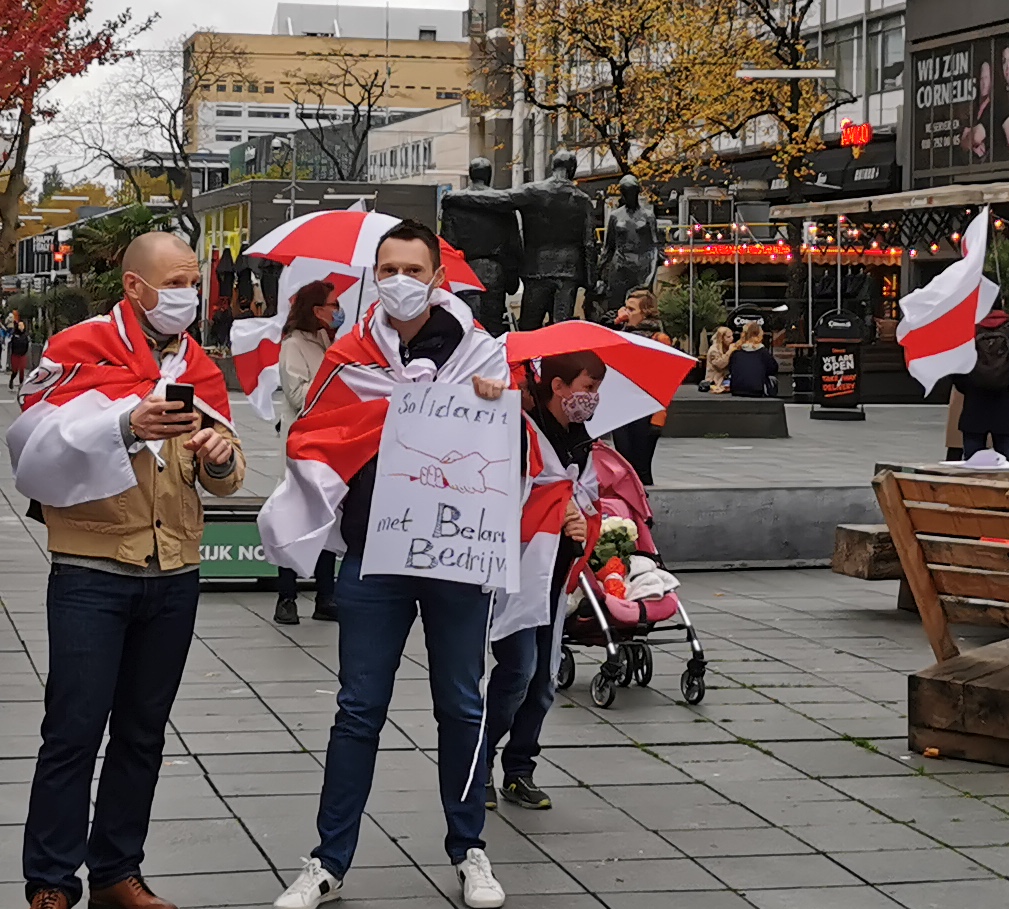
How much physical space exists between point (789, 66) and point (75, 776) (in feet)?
122

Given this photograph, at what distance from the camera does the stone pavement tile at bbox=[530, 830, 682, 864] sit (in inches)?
227

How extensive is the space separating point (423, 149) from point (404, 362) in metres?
87.1

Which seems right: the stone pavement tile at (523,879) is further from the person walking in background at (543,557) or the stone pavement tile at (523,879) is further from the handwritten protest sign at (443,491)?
the handwritten protest sign at (443,491)

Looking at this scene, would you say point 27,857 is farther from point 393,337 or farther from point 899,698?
point 899,698

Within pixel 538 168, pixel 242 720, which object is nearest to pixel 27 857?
pixel 242 720

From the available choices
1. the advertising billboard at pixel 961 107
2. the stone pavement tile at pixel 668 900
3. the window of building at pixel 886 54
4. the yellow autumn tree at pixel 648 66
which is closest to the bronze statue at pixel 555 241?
the stone pavement tile at pixel 668 900

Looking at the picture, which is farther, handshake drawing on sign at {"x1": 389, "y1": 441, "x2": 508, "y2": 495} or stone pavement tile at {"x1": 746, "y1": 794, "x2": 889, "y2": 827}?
stone pavement tile at {"x1": 746, "y1": 794, "x2": 889, "y2": 827}

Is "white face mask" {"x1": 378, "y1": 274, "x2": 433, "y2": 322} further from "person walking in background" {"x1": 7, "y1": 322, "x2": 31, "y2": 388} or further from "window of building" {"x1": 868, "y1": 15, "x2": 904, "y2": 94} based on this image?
"window of building" {"x1": 868, "y1": 15, "x2": 904, "y2": 94}

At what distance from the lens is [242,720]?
7637 millimetres

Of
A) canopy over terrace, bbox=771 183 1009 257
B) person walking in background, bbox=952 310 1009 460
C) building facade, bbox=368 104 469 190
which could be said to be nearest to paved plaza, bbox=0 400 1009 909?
person walking in background, bbox=952 310 1009 460

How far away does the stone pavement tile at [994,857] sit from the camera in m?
5.72

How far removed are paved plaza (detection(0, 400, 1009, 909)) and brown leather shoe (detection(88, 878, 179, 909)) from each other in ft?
0.57

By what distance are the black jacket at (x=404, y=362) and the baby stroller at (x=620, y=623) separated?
3031 millimetres

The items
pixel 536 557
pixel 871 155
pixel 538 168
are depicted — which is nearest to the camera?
pixel 536 557
